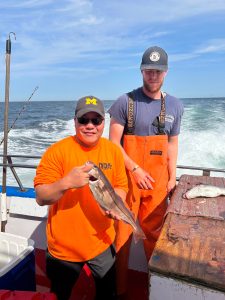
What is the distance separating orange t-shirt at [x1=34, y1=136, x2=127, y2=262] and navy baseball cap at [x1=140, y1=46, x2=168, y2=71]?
3.46 ft

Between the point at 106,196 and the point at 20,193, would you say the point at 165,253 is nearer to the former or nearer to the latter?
the point at 106,196

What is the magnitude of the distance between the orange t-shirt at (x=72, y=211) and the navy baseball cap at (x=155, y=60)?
105 cm

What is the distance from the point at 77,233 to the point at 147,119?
4.43ft

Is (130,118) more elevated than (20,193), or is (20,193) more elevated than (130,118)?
(130,118)

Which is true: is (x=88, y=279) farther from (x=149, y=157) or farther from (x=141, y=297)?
(x=149, y=157)

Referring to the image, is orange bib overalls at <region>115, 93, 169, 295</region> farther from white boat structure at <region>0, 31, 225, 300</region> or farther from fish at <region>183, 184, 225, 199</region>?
fish at <region>183, 184, 225, 199</region>

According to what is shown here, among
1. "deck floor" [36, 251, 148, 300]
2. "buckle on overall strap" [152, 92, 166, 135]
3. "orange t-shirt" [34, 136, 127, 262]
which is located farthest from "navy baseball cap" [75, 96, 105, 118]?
"deck floor" [36, 251, 148, 300]

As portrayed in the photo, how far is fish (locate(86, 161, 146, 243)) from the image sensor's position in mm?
2043

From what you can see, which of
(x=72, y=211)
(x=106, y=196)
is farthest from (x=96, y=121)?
(x=72, y=211)

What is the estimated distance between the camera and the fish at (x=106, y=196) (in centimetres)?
204

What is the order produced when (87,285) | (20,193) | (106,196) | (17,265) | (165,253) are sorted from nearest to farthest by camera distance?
(165,253)
(106,196)
(17,265)
(87,285)
(20,193)

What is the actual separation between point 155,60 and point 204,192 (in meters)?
1.25

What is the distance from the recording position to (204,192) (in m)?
2.68

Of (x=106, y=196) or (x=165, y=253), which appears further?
(x=106, y=196)
